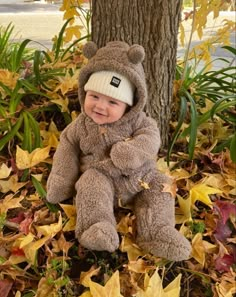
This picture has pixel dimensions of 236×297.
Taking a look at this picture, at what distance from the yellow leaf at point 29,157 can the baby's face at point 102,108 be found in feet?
1.08

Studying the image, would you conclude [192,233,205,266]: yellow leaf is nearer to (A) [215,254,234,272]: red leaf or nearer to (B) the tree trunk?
(A) [215,254,234,272]: red leaf

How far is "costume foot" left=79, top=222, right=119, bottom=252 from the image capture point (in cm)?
126

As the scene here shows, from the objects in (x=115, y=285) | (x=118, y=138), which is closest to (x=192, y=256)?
(x=115, y=285)

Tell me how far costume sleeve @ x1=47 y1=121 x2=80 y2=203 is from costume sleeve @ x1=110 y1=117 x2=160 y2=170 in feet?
0.62

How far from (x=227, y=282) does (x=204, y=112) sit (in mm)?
921

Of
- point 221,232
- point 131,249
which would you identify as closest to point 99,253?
point 131,249

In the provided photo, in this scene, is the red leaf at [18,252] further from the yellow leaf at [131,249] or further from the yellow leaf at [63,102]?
the yellow leaf at [63,102]

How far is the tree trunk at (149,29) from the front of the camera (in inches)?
64.6

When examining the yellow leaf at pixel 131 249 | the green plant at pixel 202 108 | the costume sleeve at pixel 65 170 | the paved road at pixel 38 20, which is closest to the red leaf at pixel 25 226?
the costume sleeve at pixel 65 170

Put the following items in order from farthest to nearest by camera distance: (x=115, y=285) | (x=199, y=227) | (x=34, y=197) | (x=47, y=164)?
1. (x=47, y=164)
2. (x=34, y=197)
3. (x=199, y=227)
4. (x=115, y=285)

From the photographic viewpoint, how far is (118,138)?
1.46 m

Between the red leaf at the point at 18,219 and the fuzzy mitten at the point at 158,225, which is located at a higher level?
the fuzzy mitten at the point at 158,225

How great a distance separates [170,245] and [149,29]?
846 millimetres

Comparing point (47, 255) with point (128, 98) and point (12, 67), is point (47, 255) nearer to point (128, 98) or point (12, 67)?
point (128, 98)
